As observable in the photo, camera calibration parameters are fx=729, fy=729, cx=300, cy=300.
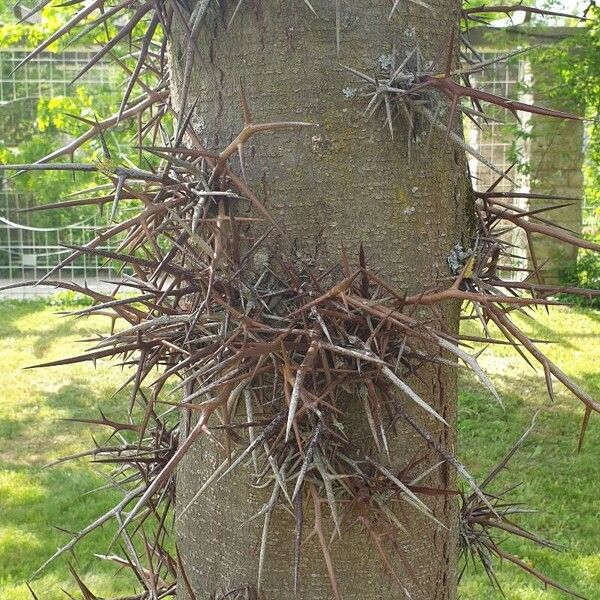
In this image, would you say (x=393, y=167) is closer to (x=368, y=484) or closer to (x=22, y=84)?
(x=368, y=484)

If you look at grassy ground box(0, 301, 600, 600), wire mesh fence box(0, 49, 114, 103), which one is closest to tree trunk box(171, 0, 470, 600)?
grassy ground box(0, 301, 600, 600)

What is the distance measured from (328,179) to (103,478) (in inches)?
57.9

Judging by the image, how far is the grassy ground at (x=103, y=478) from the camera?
2.24 meters

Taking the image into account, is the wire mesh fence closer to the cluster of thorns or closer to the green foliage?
the green foliage

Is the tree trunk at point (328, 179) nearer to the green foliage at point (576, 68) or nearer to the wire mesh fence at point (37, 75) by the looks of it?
the green foliage at point (576, 68)

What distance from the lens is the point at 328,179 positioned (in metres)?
0.56

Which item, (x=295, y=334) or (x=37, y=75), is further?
(x=37, y=75)

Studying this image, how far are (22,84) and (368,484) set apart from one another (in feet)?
22.4

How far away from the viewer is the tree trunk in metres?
0.56

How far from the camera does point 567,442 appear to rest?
317 centimetres

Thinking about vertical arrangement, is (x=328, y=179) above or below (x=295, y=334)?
above

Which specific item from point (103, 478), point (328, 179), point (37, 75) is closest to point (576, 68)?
point (103, 478)

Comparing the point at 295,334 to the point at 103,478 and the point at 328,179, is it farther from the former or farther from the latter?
the point at 103,478

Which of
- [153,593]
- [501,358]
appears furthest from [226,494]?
[501,358]
